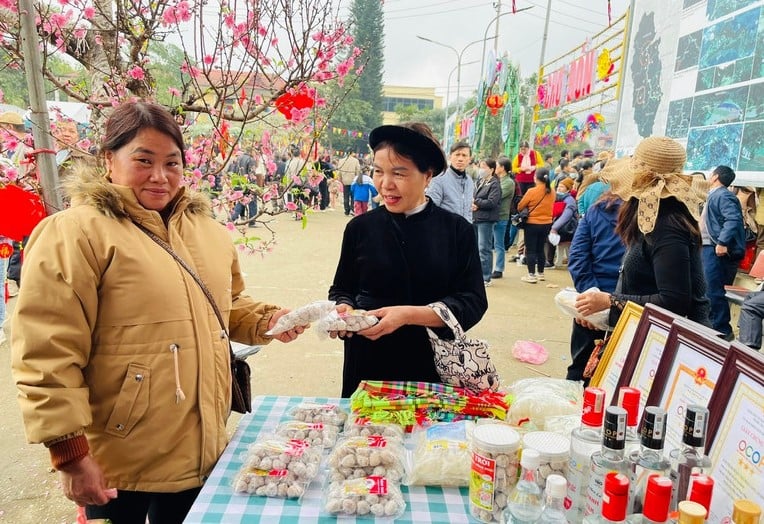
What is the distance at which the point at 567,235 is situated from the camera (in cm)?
782

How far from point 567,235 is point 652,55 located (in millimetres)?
2883

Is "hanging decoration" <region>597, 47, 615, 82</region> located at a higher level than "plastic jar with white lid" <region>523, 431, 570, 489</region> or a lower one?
higher

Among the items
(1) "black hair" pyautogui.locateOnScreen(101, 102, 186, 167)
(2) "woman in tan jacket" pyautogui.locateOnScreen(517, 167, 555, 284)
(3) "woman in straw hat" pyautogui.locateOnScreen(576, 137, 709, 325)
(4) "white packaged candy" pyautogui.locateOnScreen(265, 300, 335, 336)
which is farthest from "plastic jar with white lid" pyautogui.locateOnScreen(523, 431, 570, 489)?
(2) "woman in tan jacket" pyautogui.locateOnScreen(517, 167, 555, 284)

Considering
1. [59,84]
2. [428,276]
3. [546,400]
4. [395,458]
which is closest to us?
[395,458]

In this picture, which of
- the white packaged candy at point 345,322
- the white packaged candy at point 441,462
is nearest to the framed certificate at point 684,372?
the white packaged candy at point 441,462

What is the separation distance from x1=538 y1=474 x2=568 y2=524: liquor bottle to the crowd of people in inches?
29.7

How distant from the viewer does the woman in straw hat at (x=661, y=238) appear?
6.68ft

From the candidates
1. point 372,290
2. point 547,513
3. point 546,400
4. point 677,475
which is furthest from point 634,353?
point 372,290

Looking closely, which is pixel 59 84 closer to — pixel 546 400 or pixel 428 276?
pixel 428 276

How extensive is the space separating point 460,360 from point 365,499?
734 millimetres

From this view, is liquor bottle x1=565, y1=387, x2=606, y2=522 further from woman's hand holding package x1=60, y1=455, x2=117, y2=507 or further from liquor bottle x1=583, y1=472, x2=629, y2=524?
woman's hand holding package x1=60, y1=455, x2=117, y2=507

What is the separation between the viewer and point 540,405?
1.60 metres

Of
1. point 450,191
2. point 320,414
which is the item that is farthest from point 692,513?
point 450,191

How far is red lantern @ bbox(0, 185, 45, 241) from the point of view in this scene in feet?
6.70
